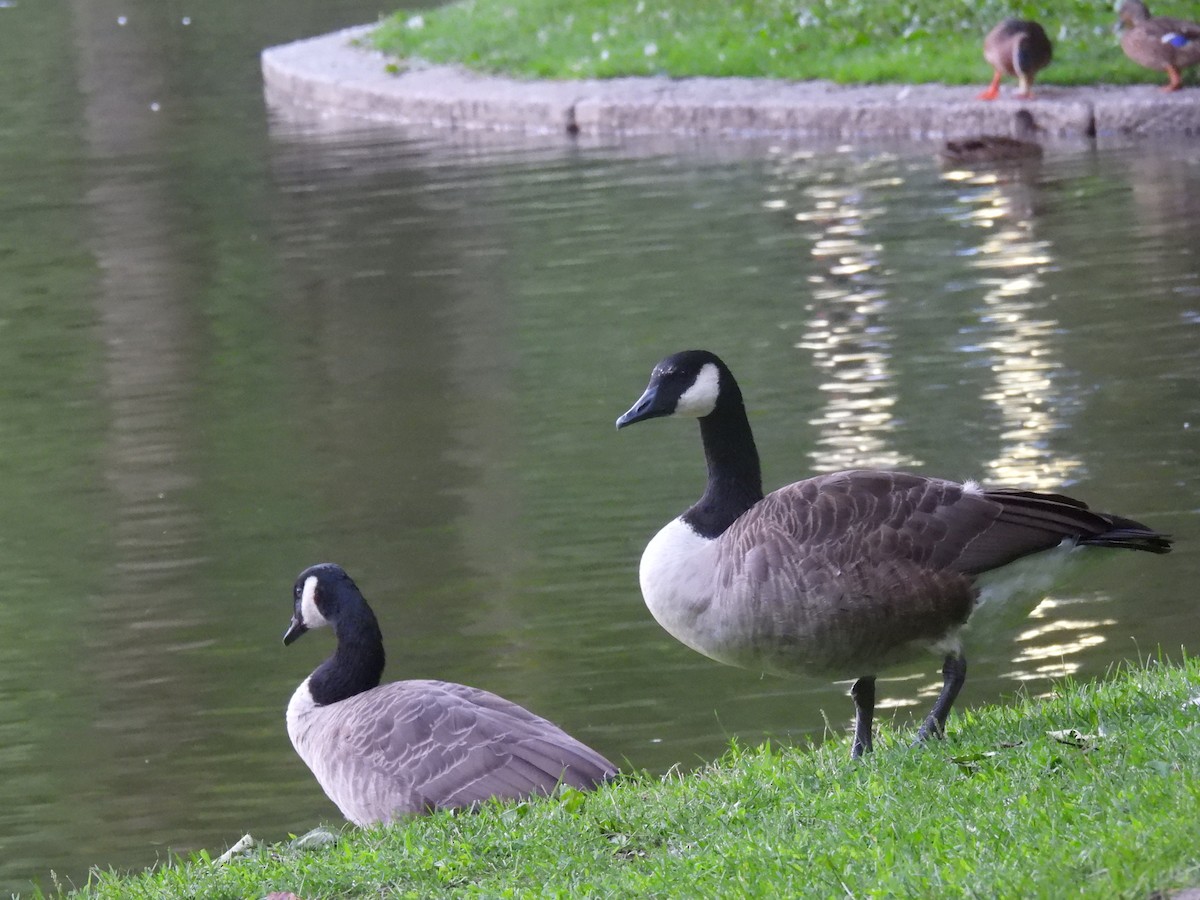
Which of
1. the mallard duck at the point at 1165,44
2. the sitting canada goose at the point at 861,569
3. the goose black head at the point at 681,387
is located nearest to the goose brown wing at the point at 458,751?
the sitting canada goose at the point at 861,569

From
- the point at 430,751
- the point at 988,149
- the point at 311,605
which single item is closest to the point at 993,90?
the point at 988,149

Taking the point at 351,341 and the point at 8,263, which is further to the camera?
the point at 8,263

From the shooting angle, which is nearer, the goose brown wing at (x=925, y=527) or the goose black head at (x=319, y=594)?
the goose brown wing at (x=925, y=527)

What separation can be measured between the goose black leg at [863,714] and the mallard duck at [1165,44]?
14.4 m

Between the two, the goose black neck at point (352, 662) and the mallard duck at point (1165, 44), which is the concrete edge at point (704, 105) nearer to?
the mallard duck at point (1165, 44)

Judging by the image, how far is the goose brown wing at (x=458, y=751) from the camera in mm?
6160

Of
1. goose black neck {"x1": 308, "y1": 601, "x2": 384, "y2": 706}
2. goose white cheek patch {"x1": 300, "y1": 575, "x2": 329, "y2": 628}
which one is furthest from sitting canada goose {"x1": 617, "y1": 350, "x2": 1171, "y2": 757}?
goose white cheek patch {"x1": 300, "y1": 575, "x2": 329, "y2": 628}

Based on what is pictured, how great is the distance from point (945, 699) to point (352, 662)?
268 cm

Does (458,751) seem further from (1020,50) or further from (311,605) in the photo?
(1020,50)

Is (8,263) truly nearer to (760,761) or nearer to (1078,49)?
(1078,49)

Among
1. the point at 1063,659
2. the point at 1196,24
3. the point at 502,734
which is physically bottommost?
the point at 1063,659

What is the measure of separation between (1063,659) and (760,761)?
8.80 feet

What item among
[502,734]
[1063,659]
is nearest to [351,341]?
[1063,659]

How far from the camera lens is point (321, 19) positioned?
35.1 meters
